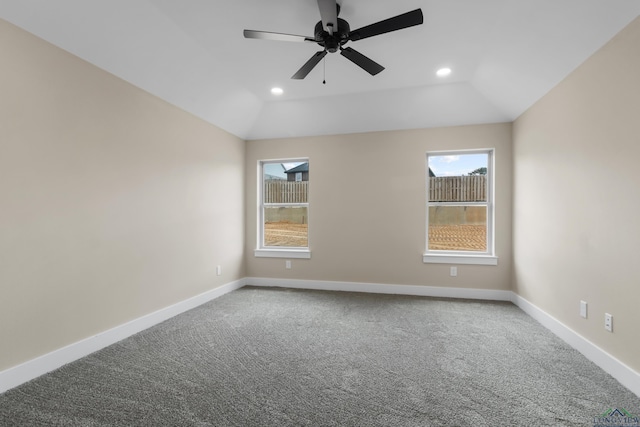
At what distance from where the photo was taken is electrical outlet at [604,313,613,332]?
209 cm

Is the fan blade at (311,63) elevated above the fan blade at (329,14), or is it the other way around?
the fan blade at (329,14)

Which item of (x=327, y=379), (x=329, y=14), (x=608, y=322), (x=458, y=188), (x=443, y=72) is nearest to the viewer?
(x=329, y=14)

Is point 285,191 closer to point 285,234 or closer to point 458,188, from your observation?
point 285,234

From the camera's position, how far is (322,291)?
4336 millimetres

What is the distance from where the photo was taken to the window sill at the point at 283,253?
456cm

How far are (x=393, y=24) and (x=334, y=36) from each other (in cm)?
45

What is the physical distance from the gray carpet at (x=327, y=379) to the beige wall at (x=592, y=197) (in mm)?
402

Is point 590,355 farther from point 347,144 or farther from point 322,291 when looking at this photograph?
point 347,144

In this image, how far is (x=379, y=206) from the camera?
4.27 metres

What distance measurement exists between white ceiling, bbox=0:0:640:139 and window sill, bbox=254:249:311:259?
79.1 inches

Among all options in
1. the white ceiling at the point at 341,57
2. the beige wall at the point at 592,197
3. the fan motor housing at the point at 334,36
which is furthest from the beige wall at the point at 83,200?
A: the beige wall at the point at 592,197

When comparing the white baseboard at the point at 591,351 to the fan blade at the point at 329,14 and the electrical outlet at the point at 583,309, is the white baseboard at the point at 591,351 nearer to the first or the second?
the electrical outlet at the point at 583,309

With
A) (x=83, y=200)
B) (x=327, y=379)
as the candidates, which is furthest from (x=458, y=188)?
(x=83, y=200)

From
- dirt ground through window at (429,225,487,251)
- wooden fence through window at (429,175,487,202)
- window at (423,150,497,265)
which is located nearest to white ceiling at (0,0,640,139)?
window at (423,150,497,265)
